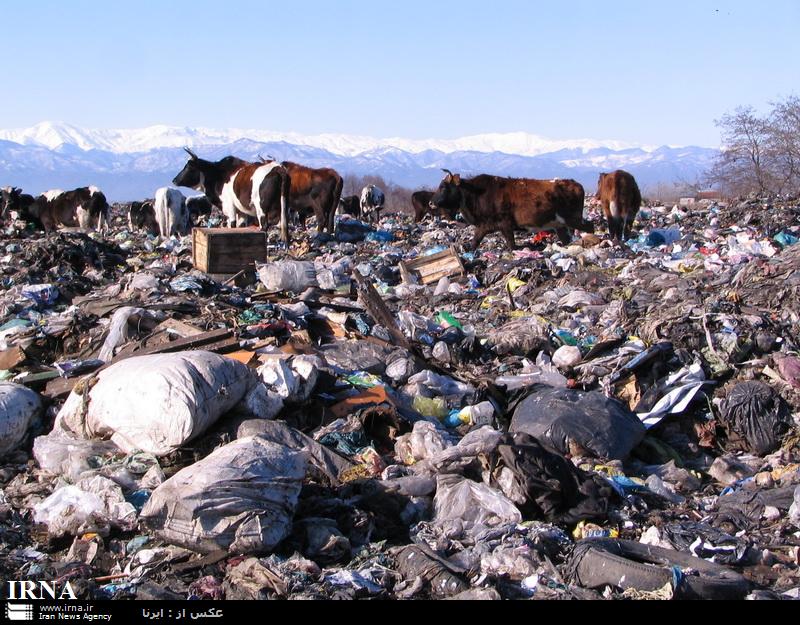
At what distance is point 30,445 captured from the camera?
468cm

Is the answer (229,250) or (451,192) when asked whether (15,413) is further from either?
(451,192)

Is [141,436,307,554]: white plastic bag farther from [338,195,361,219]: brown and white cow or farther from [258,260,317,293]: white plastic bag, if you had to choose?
[338,195,361,219]: brown and white cow

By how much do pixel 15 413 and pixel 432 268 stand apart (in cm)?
633

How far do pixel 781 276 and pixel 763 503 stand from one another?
163 inches

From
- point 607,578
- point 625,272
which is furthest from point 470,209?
point 607,578

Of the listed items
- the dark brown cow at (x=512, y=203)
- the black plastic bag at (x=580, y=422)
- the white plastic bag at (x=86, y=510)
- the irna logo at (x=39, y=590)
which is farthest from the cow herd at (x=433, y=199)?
the irna logo at (x=39, y=590)

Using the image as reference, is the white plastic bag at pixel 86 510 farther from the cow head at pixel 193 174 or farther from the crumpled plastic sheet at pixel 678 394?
the cow head at pixel 193 174

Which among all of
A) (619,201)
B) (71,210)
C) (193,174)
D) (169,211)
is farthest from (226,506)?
(71,210)

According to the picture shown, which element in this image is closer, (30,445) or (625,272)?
(30,445)

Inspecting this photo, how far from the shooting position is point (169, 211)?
1688 cm

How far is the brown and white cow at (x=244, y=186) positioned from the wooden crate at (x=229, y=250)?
3808mm

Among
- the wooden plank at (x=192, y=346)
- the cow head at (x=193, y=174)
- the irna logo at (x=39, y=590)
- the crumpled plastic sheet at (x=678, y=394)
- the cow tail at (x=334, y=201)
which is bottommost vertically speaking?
the irna logo at (x=39, y=590)

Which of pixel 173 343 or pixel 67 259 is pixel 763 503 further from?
pixel 67 259

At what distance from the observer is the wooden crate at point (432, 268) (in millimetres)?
10078
